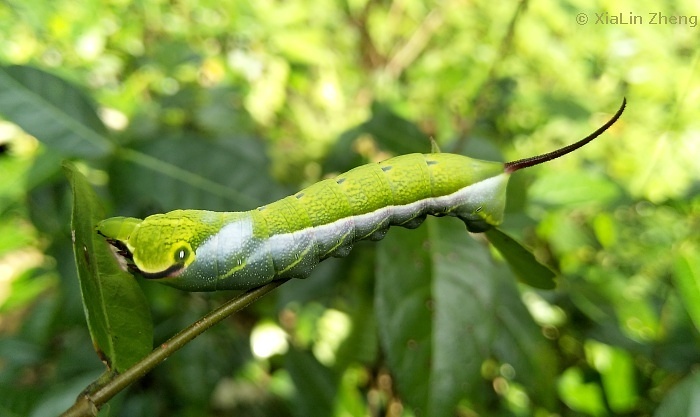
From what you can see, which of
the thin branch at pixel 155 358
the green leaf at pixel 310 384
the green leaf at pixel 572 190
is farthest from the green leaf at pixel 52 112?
the green leaf at pixel 572 190

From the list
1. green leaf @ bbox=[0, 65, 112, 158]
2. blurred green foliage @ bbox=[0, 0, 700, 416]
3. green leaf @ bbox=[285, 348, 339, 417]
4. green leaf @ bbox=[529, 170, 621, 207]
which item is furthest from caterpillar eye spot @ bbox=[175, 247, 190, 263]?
green leaf @ bbox=[529, 170, 621, 207]

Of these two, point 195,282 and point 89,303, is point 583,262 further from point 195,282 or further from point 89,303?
point 89,303

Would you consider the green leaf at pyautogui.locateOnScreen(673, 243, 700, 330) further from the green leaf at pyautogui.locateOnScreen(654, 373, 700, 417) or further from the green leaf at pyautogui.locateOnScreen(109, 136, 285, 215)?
the green leaf at pyautogui.locateOnScreen(109, 136, 285, 215)

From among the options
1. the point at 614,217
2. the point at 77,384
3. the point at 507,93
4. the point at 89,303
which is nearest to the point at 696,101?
the point at 614,217

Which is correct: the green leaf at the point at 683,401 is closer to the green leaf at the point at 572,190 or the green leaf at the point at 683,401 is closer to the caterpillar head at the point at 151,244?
the green leaf at the point at 572,190

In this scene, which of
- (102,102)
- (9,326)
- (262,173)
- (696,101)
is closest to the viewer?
(262,173)
